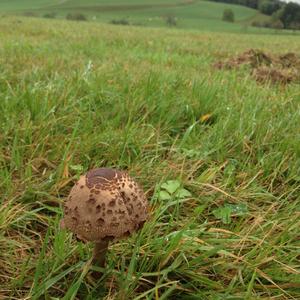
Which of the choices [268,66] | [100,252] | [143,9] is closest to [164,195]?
[100,252]

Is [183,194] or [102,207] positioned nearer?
[102,207]

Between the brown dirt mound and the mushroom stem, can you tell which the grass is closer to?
the mushroom stem

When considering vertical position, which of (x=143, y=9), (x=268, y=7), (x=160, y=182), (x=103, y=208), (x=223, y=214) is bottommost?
(x=268, y=7)

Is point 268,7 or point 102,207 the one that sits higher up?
point 102,207

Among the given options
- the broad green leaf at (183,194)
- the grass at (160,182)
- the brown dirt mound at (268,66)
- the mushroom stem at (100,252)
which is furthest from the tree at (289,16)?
the mushroom stem at (100,252)

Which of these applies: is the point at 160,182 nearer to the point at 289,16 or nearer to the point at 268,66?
the point at 268,66

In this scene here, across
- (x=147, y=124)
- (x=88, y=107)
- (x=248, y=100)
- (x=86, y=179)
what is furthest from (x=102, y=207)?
(x=248, y=100)

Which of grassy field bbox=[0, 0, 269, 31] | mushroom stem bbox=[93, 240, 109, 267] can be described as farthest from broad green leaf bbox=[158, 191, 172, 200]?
grassy field bbox=[0, 0, 269, 31]

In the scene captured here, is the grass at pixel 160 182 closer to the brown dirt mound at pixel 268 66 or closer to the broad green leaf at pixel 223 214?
the broad green leaf at pixel 223 214
